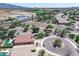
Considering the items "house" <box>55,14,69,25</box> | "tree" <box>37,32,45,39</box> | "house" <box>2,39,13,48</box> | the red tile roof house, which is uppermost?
"house" <box>55,14,69,25</box>

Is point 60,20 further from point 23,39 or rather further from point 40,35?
point 23,39

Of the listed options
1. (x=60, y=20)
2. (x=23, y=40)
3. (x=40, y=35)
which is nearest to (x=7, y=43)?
(x=23, y=40)

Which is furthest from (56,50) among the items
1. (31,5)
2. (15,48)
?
(31,5)

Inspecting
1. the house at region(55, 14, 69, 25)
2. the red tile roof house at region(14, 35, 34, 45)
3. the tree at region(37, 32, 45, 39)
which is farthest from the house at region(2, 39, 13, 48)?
the house at region(55, 14, 69, 25)

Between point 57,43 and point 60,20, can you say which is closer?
point 57,43

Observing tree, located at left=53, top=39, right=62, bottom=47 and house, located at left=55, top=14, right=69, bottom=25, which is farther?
house, located at left=55, top=14, right=69, bottom=25

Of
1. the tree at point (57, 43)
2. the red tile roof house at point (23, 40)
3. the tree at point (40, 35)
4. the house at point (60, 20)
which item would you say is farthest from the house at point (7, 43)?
the house at point (60, 20)

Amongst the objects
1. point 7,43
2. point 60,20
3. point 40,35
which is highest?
point 60,20

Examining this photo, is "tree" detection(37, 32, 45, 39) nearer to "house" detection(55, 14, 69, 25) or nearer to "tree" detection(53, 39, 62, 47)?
"tree" detection(53, 39, 62, 47)

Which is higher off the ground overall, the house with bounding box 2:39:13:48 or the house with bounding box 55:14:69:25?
the house with bounding box 55:14:69:25

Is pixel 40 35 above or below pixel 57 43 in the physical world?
above

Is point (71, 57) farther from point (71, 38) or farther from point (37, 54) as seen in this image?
point (37, 54)

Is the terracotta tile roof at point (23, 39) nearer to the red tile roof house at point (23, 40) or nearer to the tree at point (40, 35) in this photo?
the red tile roof house at point (23, 40)
